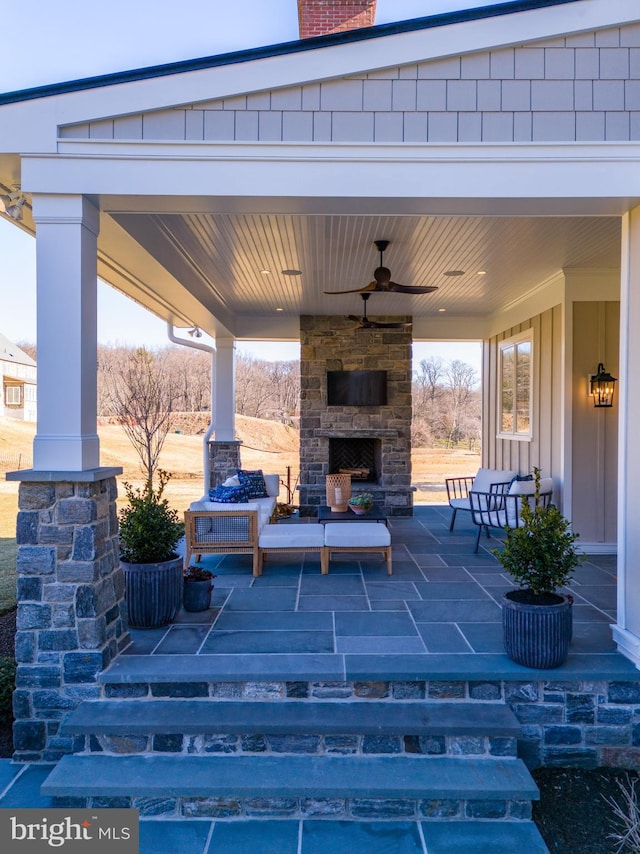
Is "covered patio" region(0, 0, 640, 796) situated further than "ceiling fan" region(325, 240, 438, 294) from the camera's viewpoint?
No

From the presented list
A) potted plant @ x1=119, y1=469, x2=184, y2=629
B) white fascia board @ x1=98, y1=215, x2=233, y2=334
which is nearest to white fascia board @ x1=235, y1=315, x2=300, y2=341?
white fascia board @ x1=98, y1=215, x2=233, y2=334

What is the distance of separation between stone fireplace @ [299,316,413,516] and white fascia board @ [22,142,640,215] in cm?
497

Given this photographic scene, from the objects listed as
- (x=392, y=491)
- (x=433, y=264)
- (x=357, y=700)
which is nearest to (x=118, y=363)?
(x=392, y=491)

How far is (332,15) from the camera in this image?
4.18 metres

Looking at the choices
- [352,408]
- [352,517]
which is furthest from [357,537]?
[352,408]

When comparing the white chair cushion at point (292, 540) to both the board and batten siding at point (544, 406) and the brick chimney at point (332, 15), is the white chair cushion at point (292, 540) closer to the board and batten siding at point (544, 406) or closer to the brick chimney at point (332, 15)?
the board and batten siding at point (544, 406)

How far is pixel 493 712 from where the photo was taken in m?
2.76

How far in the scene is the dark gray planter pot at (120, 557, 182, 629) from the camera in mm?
3371

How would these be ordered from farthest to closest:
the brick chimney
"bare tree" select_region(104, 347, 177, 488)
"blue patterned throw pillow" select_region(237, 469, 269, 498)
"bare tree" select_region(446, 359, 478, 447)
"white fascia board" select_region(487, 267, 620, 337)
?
"bare tree" select_region(446, 359, 478, 447) → "bare tree" select_region(104, 347, 177, 488) → "blue patterned throw pillow" select_region(237, 469, 269, 498) → "white fascia board" select_region(487, 267, 620, 337) → the brick chimney

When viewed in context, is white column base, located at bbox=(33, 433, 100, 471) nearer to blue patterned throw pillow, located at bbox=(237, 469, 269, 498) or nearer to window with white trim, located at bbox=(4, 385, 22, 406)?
blue patterned throw pillow, located at bbox=(237, 469, 269, 498)

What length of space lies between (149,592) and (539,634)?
7.34 ft

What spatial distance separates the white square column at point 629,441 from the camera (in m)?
3.12

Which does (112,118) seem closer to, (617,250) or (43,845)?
(43,845)

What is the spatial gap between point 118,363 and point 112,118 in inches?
485
